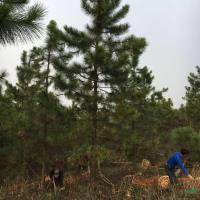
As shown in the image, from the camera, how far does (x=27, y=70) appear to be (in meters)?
23.8

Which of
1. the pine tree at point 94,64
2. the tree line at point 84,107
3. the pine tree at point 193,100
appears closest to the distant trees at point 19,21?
the tree line at point 84,107

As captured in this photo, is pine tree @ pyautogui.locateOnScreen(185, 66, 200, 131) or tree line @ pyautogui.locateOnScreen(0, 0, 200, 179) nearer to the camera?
tree line @ pyautogui.locateOnScreen(0, 0, 200, 179)

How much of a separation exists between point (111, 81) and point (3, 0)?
8493 millimetres

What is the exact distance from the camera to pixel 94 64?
48.5 feet

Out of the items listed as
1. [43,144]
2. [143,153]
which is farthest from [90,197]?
[143,153]

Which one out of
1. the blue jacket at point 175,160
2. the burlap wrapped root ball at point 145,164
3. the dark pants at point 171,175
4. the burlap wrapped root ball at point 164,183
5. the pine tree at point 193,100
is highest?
the pine tree at point 193,100

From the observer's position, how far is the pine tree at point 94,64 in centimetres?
1516

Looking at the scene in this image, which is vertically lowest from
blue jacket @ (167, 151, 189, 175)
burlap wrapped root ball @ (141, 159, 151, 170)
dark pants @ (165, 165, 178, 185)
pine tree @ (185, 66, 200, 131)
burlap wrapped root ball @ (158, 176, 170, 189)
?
burlap wrapped root ball @ (158, 176, 170, 189)

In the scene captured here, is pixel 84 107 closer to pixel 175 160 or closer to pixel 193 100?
pixel 175 160

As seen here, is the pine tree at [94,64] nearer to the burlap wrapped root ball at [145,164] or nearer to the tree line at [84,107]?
the tree line at [84,107]

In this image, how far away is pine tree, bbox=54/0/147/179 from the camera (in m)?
15.2

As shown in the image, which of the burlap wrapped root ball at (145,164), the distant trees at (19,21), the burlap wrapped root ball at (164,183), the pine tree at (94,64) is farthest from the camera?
the burlap wrapped root ball at (145,164)

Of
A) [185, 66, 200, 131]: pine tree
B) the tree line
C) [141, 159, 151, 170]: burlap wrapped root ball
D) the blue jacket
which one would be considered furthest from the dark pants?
[185, 66, 200, 131]: pine tree

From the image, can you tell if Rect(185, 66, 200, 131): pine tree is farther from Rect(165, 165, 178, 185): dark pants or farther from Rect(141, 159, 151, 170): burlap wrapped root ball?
Rect(165, 165, 178, 185): dark pants
